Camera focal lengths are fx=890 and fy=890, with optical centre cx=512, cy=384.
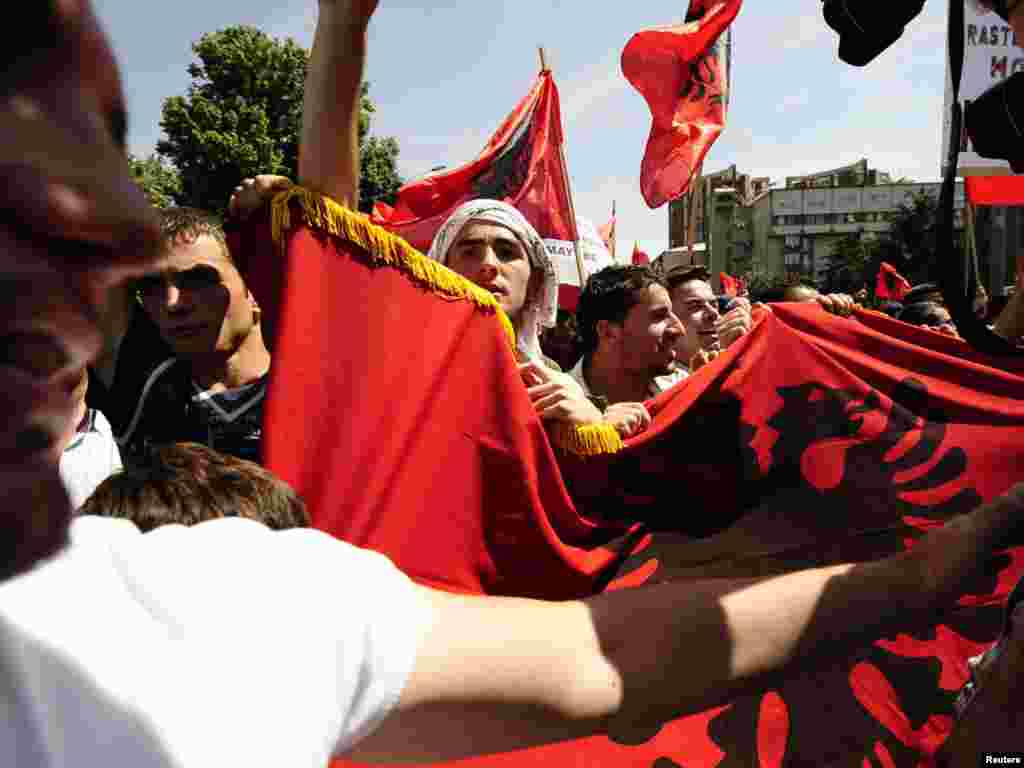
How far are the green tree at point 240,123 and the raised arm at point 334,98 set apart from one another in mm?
17195

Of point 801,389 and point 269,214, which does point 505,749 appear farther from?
point 801,389

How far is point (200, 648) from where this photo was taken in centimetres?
67

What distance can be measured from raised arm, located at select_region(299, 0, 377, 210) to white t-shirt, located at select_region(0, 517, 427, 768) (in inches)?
45.1

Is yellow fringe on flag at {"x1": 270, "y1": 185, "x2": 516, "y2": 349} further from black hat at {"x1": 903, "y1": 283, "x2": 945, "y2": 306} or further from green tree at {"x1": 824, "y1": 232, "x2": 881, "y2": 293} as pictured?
green tree at {"x1": 824, "y1": 232, "x2": 881, "y2": 293}

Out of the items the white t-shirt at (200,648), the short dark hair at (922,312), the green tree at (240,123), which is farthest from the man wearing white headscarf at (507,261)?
the green tree at (240,123)

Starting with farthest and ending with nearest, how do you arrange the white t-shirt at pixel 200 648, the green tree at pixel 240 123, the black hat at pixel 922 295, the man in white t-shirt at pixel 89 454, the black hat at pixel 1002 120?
1. the green tree at pixel 240 123
2. the black hat at pixel 922 295
3. the man in white t-shirt at pixel 89 454
4. the black hat at pixel 1002 120
5. the white t-shirt at pixel 200 648

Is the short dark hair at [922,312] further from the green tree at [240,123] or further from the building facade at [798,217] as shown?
the building facade at [798,217]

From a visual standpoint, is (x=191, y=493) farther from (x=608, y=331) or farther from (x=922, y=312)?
(x=922, y=312)

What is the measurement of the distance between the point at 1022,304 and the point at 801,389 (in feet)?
1.85

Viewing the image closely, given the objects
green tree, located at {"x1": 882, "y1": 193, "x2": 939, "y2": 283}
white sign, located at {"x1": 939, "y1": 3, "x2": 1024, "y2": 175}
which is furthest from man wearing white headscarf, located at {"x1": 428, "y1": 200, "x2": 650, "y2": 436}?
green tree, located at {"x1": 882, "y1": 193, "x2": 939, "y2": 283}

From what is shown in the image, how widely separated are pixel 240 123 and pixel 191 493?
20.1 metres

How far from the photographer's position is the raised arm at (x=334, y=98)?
1701mm

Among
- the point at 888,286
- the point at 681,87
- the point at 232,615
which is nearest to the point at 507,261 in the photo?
the point at 232,615

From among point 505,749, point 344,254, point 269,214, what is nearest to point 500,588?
point 344,254
